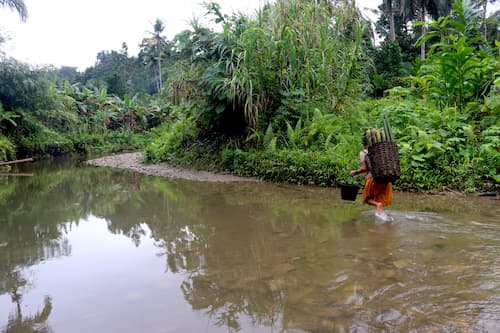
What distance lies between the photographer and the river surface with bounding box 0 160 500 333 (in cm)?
295

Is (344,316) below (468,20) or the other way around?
below

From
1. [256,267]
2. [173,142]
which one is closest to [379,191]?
[256,267]

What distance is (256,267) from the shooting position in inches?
156

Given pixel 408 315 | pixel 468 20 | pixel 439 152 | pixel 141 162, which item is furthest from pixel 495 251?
pixel 141 162

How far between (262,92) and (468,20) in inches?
209

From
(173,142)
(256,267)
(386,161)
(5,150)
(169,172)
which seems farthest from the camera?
(5,150)

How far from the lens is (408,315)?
2.83 meters

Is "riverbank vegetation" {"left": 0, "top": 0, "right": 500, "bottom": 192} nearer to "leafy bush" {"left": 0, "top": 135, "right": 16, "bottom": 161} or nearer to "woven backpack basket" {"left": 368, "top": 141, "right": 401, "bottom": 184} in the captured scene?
"woven backpack basket" {"left": 368, "top": 141, "right": 401, "bottom": 184}

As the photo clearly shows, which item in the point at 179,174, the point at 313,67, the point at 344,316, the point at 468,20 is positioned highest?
the point at 468,20

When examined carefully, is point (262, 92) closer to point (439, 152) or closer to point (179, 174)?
point (179, 174)

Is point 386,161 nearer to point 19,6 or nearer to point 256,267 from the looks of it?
point 256,267

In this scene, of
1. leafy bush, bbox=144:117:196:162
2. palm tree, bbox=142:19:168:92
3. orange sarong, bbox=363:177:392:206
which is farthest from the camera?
palm tree, bbox=142:19:168:92

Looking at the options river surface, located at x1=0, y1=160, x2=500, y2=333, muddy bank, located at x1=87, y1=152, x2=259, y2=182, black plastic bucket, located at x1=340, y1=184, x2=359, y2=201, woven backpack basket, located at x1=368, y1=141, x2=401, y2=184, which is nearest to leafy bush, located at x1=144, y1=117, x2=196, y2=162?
muddy bank, located at x1=87, y1=152, x2=259, y2=182

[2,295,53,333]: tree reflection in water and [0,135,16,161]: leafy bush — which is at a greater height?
[0,135,16,161]: leafy bush
